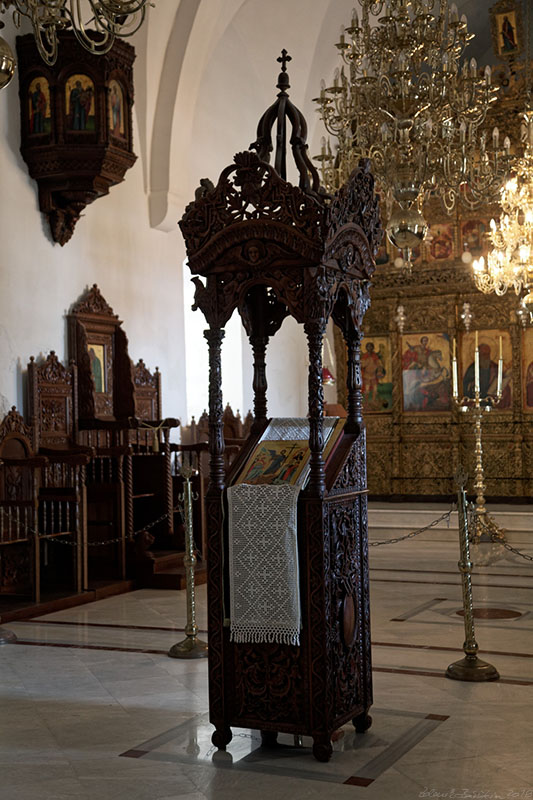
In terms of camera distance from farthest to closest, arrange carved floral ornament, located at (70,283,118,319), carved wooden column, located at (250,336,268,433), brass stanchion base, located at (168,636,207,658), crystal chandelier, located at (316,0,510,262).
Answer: carved floral ornament, located at (70,283,118,319)
crystal chandelier, located at (316,0,510,262)
brass stanchion base, located at (168,636,207,658)
carved wooden column, located at (250,336,268,433)

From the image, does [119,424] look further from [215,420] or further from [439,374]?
[439,374]

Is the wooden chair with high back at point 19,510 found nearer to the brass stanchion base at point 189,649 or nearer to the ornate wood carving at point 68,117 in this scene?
the brass stanchion base at point 189,649

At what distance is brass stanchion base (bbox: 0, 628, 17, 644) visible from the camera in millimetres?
6723

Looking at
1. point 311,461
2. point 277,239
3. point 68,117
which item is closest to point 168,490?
point 68,117

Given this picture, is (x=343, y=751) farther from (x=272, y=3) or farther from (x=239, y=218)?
(x=272, y=3)

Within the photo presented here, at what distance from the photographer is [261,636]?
4.38 metres

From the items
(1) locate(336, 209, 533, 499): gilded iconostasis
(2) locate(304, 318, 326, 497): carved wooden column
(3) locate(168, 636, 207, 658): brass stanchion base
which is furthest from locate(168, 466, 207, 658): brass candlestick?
(1) locate(336, 209, 533, 499): gilded iconostasis

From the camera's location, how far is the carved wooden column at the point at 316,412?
432 centimetres

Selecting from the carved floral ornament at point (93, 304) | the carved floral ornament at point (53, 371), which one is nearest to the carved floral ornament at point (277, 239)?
the carved floral ornament at point (53, 371)

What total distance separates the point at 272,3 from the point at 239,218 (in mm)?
9408

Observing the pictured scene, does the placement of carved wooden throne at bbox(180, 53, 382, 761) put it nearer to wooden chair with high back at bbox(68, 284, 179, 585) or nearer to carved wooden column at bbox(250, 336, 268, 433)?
carved wooden column at bbox(250, 336, 268, 433)

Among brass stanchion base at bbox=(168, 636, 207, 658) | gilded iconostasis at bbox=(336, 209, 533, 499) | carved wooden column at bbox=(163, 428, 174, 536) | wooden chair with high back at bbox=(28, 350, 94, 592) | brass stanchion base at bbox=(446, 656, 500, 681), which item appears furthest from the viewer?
gilded iconostasis at bbox=(336, 209, 533, 499)

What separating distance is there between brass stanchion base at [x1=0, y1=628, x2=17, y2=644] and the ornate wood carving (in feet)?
14.2

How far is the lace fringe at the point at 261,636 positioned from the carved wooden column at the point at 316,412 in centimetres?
61
